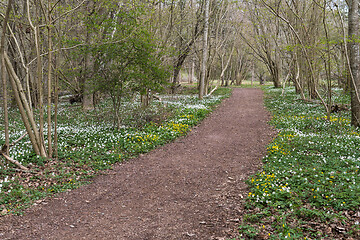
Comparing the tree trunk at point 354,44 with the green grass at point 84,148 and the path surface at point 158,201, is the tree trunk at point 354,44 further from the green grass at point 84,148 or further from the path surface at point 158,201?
the green grass at point 84,148

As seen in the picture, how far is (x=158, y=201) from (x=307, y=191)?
10.6 feet

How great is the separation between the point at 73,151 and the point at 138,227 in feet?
16.1

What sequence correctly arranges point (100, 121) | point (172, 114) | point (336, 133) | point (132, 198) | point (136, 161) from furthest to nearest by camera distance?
point (172, 114) → point (100, 121) → point (336, 133) → point (136, 161) → point (132, 198)

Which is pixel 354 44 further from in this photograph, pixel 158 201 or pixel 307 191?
pixel 158 201

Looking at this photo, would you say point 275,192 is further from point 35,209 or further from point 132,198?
point 35,209

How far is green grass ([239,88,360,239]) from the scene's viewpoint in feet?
14.0

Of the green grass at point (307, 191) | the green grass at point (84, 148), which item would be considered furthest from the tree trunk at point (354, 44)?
the green grass at point (84, 148)

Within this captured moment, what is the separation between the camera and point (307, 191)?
5.23 metres

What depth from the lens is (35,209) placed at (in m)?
5.51

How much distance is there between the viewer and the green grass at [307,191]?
4270 mm

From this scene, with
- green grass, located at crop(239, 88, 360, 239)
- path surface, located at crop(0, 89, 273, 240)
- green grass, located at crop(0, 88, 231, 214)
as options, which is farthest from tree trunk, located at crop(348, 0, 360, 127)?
green grass, located at crop(0, 88, 231, 214)

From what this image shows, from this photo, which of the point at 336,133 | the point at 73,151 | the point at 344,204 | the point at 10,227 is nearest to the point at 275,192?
the point at 344,204

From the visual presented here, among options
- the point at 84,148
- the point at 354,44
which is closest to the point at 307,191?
the point at 84,148

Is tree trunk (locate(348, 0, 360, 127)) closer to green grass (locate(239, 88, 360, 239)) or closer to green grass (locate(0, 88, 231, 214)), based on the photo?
green grass (locate(239, 88, 360, 239))
